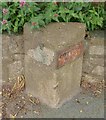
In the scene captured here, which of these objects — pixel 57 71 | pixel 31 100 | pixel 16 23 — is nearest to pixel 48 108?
pixel 31 100

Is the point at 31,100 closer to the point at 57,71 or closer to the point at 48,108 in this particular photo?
the point at 48,108

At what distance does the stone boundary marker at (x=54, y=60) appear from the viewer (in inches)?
117

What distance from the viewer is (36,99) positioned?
3.31m

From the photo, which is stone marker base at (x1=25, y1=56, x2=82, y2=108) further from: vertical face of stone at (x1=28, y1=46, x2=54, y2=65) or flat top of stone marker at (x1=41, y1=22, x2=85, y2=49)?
flat top of stone marker at (x1=41, y1=22, x2=85, y2=49)

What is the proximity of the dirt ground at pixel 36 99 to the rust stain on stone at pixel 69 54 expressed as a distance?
0.66 ft

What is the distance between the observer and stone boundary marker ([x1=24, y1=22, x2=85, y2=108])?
298 cm

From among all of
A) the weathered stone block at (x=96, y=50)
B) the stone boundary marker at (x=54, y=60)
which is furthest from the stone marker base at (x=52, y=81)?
the weathered stone block at (x=96, y=50)

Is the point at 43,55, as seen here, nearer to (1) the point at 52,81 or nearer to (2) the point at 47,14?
(1) the point at 52,81

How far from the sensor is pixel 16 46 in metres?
3.27

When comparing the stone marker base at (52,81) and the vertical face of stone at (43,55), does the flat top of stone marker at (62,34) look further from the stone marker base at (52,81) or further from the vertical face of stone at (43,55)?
the stone marker base at (52,81)

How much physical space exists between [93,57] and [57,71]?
56 cm

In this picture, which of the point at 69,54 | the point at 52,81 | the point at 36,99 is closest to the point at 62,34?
the point at 69,54

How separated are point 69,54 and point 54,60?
182mm

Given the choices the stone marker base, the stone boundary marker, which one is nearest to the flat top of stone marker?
the stone boundary marker
